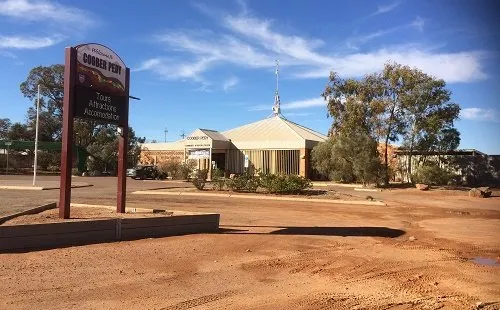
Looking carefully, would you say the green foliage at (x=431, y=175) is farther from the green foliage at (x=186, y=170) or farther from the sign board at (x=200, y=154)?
the sign board at (x=200, y=154)

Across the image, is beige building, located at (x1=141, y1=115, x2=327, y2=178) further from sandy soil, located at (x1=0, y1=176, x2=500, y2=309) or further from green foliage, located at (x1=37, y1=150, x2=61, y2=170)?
sandy soil, located at (x1=0, y1=176, x2=500, y2=309)

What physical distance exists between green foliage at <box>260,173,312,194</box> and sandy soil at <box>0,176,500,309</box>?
1373 cm

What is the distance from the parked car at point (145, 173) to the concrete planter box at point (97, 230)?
39013 mm

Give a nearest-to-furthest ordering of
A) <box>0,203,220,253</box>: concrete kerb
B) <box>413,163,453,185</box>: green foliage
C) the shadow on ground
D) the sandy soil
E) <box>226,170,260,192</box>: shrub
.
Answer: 1. the sandy soil
2. <box>0,203,220,253</box>: concrete kerb
3. the shadow on ground
4. <box>226,170,260,192</box>: shrub
5. <box>413,163,453,185</box>: green foliage

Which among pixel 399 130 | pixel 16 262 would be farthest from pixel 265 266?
pixel 399 130

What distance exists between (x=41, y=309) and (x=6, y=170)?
52444 mm

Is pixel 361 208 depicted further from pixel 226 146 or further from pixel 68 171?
pixel 226 146

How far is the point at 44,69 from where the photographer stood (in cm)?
6494

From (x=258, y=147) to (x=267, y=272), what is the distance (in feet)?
138

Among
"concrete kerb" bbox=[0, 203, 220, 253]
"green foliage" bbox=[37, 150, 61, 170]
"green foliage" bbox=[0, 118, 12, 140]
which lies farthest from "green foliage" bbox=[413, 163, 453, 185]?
"green foliage" bbox=[0, 118, 12, 140]

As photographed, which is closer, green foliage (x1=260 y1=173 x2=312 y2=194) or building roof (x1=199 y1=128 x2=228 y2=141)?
green foliage (x1=260 y1=173 x2=312 y2=194)

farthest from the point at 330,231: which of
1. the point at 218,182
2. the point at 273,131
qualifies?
the point at 273,131

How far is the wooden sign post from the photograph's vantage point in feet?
36.8

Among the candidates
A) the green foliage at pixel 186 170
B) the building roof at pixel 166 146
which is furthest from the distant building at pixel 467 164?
the building roof at pixel 166 146
